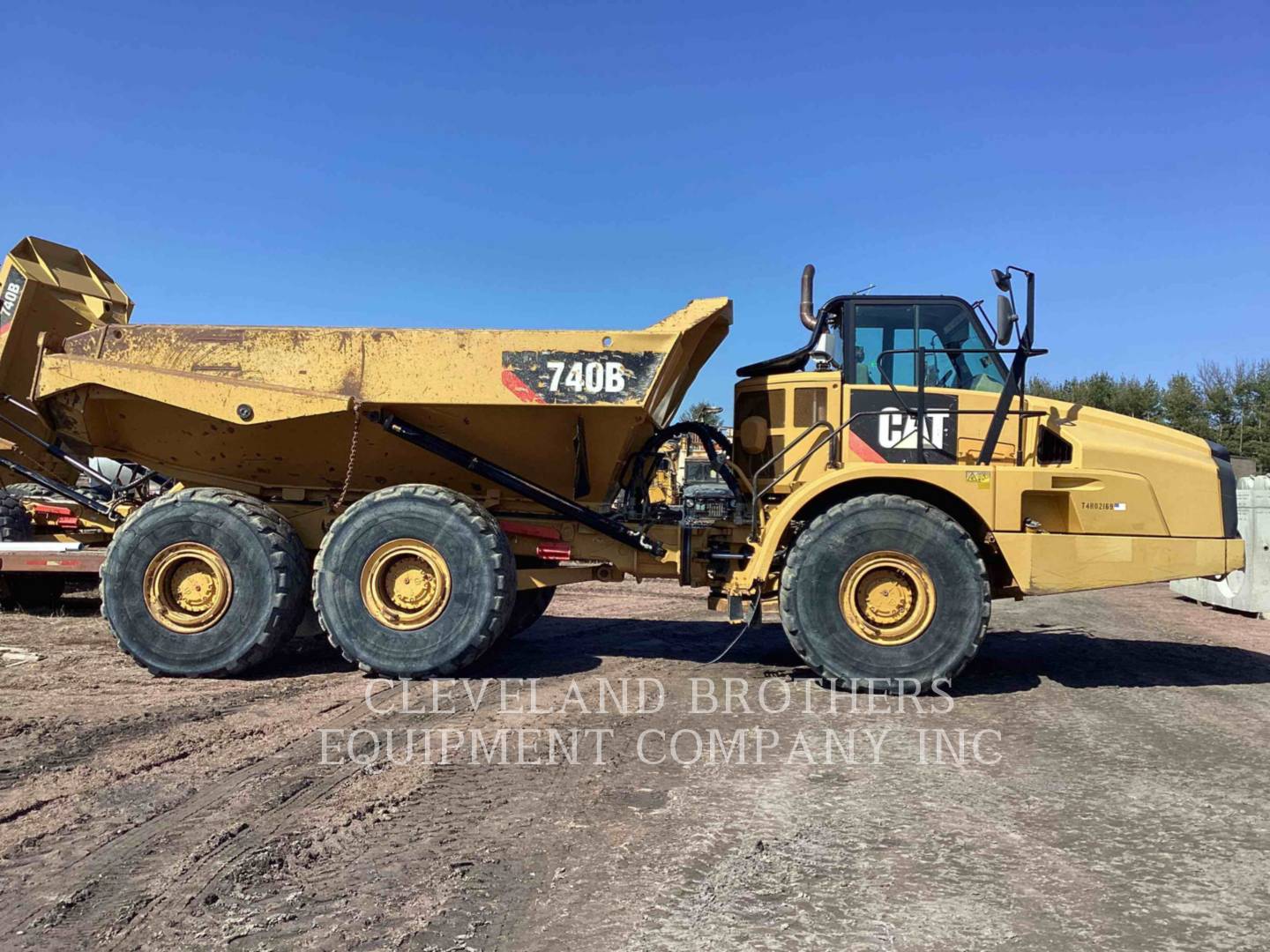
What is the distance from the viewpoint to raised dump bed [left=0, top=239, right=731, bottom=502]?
20.2ft

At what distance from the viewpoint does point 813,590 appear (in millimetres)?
5750

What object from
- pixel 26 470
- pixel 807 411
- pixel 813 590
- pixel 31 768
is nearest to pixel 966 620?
pixel 813 590

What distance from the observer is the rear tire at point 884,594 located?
5.65 metres

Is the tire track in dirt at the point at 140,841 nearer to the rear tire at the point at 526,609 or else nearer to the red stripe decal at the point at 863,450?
the rear tire at the point at 526,609

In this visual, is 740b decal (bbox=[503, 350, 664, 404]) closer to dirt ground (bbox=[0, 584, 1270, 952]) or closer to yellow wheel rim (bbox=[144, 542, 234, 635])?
dirt ground (bbox=[0, 584, 1270, 952])

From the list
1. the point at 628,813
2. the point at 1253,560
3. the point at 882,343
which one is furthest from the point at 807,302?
the point at 1253,560

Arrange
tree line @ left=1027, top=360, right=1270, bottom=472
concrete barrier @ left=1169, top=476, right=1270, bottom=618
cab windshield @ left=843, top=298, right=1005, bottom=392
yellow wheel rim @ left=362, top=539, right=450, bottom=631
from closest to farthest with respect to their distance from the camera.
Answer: yellow wheel rim @ left=362, top=539, right=450, bottom=631, cab windshield @ left=843, top=298, right=1005, bottom=392, concrete barrier @ left=1169, top=476, right=1270, bottom=618, tree line @ left=1027, top=360, right=1270, bottom=472

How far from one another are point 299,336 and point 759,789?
4.49m

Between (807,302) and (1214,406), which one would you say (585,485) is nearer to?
(807,302)

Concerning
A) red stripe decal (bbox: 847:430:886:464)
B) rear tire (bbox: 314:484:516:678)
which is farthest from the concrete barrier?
rear tire (bbox: 314:484:516:678)

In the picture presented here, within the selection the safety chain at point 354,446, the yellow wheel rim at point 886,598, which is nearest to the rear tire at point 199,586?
the safety chain at point 354,446

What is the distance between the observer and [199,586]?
619 cm

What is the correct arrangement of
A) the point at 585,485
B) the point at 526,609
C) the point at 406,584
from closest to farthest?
the point at 406,584 → the point at 585,485 → the point at 526,609

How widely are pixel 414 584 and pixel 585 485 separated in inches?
58.2
